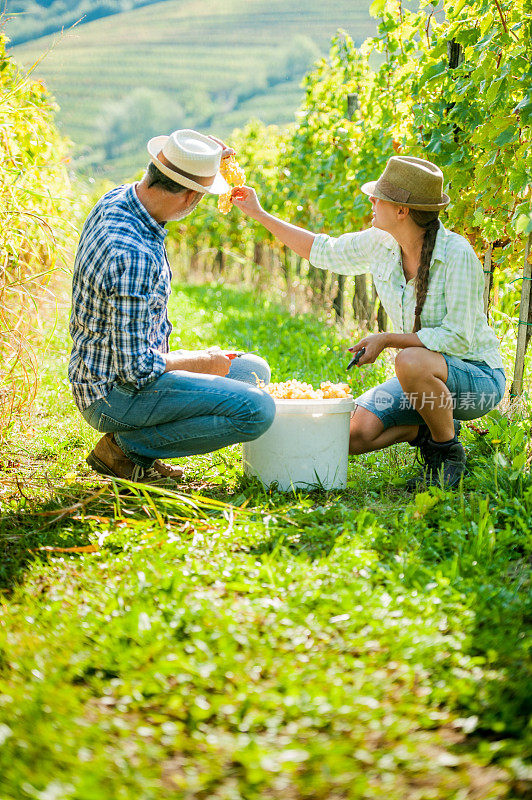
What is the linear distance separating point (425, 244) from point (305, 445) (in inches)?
42.2

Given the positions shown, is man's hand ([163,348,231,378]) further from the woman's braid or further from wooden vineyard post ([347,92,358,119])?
wooden vineyard post ([347,92,358,119])

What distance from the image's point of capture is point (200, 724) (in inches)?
59.8

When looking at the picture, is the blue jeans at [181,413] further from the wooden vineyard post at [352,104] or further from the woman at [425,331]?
the wooden vineyard post at [352,104]

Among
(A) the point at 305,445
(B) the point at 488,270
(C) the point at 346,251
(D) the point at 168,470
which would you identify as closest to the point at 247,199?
(C) the point at 346,251

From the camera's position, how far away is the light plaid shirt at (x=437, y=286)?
305 centimetres

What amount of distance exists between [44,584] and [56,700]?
1.99ft

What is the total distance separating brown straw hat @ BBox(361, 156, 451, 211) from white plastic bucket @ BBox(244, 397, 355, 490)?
36.2 inches

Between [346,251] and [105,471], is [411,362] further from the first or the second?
[105,471]

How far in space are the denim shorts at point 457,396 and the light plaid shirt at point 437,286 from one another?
68 mm

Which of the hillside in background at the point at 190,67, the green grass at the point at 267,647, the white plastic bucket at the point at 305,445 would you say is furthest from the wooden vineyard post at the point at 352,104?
the hillside in background at the point at 190,67

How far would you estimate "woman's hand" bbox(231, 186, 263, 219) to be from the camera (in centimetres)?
334

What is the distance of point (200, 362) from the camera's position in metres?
2.95

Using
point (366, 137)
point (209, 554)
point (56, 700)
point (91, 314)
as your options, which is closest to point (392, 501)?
point (209, 554)

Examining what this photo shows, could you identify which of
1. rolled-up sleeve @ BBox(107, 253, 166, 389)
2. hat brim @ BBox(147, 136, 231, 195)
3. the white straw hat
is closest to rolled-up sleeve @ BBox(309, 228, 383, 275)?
hat brim @ BBox(147, 136, 231, 195)
